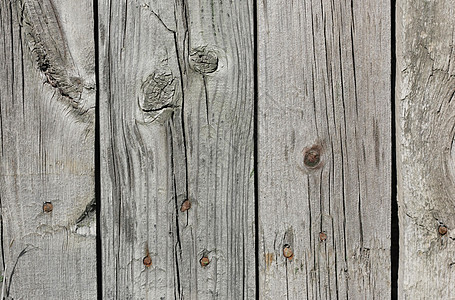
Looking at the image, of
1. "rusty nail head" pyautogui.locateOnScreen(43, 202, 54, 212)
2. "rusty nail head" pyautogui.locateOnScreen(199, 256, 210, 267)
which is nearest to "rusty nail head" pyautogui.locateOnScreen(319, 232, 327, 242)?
"rusty nail head" pyautogui.locateOnScreen(199, 256, 210, 267)

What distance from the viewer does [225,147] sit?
1.58m

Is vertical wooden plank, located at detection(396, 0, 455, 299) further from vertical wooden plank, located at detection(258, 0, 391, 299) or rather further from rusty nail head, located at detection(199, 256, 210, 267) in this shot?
rusty nail head, located at detection(199, 256, 210, 267)

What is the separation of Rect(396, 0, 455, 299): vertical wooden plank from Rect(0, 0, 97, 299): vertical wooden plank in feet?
2.94

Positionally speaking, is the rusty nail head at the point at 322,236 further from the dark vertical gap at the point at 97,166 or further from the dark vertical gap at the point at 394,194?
the dark vertical gap at the point at 97,166

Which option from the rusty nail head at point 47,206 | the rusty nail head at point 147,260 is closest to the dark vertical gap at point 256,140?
the rusty nail head at point 147,260

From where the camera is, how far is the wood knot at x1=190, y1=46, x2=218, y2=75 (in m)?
1.55

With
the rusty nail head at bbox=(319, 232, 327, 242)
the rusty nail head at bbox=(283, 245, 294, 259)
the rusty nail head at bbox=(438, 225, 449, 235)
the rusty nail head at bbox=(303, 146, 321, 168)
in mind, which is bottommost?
the rusty nail head at bbox=(283, 245, 294, 259)

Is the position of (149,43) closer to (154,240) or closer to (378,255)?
(154,240)

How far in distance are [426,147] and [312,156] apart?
0.34m

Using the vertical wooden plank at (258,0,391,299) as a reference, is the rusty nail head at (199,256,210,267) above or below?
below

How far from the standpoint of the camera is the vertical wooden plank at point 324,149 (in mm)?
1570

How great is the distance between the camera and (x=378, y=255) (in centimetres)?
164

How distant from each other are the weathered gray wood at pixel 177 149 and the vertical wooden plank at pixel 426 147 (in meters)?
0.45

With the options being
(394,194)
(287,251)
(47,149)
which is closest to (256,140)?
(287,251)
